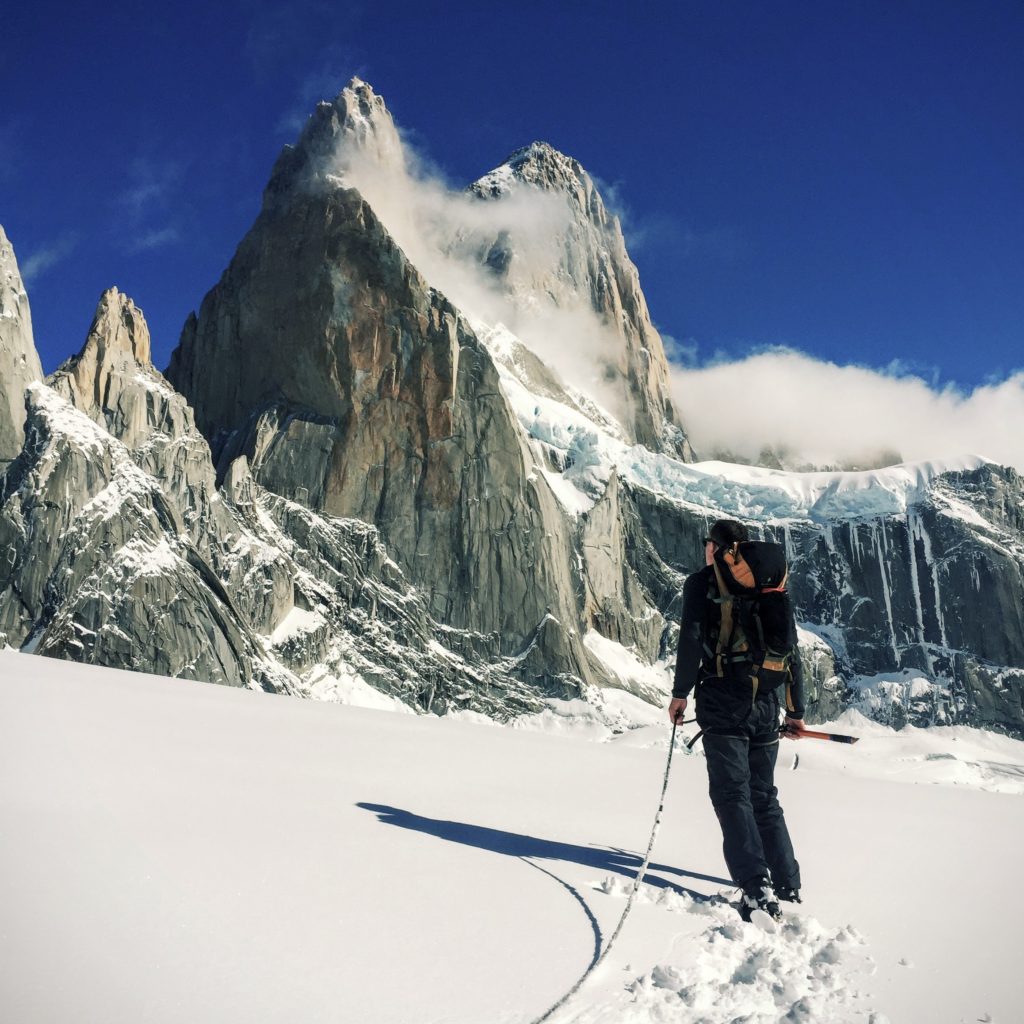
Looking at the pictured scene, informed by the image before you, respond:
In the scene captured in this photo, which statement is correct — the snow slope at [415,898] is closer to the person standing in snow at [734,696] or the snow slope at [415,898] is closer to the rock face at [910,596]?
the person standing in snow at [734,696]

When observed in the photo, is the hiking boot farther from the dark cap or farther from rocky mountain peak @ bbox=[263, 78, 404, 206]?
rocky mountain peak @ bbox=[263, 78, 404, 206]

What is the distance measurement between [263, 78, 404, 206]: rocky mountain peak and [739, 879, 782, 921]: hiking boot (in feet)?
334

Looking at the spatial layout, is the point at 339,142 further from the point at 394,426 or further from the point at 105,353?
the point at 105,353

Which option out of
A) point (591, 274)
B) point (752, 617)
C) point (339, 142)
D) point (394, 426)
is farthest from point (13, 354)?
point (591, 274)

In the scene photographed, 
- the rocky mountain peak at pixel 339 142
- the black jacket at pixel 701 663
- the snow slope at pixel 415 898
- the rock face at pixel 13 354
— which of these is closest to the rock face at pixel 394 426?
the rocky mountain peak at pixel 339 142

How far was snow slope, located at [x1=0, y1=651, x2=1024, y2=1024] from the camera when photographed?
218 cm

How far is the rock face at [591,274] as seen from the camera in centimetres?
14462

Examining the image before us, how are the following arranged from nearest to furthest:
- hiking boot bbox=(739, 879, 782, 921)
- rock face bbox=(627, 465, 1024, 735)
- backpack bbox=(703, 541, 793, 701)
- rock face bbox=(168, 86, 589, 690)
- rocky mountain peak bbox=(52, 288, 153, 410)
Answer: hiking boot bbox=(739, 879, 782, 921) → backpack bbox=(703, 541, 793, 701) → rocky mountain peak bbox=(52, 288, 153, 410) → rock face bbox=(168, 86, 589, 690) → rock face bbox=(627, 465, 1024, 735)

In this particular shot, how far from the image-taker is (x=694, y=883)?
3971 millimetres

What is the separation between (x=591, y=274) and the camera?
153375 mm

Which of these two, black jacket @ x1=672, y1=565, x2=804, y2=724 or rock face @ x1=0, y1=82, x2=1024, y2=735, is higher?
rock face @ x1=0, y1=82, x2=1024, y2=735

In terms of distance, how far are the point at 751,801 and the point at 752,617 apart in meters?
0.93

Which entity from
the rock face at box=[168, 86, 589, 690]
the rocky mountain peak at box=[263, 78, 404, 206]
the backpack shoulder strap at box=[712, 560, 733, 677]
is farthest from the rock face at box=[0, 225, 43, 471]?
the backpack shoulder strap at box=[712, 560, 733, 677]

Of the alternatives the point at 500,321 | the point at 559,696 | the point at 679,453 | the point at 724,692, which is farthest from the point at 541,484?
the point at 724,692
